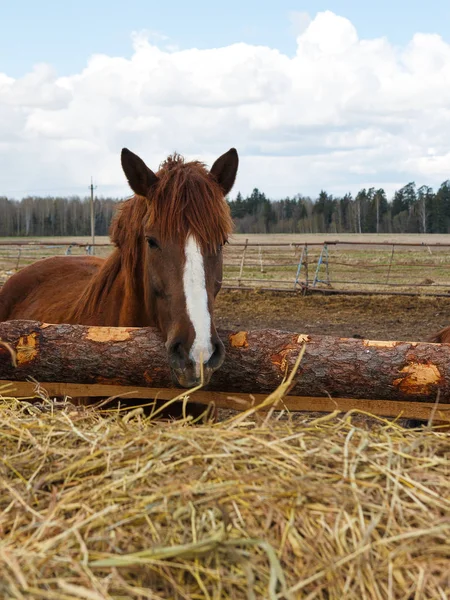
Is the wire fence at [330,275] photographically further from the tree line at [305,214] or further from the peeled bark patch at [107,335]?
the tree line at [305,214]

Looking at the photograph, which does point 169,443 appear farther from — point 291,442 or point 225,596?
point 225,596

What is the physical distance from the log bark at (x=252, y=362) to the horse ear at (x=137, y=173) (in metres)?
0.92

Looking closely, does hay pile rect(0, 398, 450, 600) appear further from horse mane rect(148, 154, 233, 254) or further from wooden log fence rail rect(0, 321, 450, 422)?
horse mane rect(148, 154, 233, 254)

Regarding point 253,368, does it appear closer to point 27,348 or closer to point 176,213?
point 176,213

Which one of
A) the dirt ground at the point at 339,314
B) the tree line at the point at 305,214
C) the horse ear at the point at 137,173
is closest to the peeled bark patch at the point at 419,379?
the horse ear at the point at 137,173

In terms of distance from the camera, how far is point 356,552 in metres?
1.48

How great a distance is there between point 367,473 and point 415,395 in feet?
3.76

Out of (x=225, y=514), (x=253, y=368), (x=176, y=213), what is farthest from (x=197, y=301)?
(x=225, y=514)

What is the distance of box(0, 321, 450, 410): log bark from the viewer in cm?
279

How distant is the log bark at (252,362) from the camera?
9.16 ft

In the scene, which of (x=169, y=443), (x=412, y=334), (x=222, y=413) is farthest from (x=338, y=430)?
(x=412, y=334)

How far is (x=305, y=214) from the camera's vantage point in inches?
3216


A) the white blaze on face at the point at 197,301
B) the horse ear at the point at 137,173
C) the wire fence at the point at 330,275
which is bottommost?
the wire fence at the point at 330,275

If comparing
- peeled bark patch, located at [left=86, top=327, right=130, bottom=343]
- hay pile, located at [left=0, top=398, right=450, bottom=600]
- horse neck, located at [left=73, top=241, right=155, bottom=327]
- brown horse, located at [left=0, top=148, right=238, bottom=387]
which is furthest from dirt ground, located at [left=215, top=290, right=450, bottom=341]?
hay pile, located at [left=0, top=398, right=450, bottom=600]
